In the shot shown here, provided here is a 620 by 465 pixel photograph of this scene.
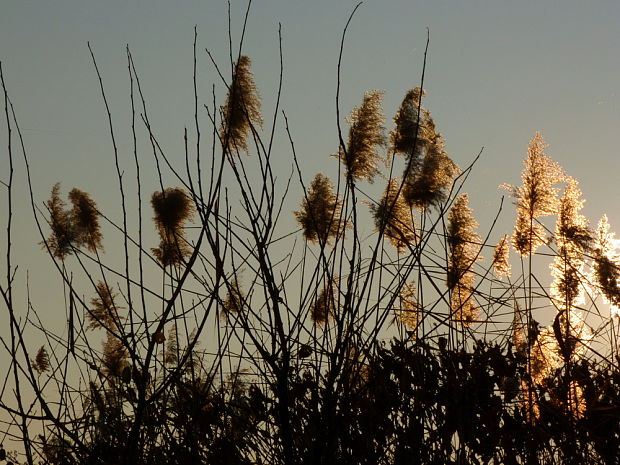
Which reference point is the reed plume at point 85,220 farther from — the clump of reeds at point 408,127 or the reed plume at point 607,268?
the reed plume at point 607,268

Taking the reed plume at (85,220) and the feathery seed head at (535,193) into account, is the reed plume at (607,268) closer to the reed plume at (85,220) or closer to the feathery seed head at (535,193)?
the feathery seed head at (535,193)

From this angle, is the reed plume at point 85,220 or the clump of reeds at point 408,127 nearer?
the clump of reeds at point 408,127

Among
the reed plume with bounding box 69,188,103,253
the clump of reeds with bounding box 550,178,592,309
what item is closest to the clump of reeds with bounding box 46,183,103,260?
the reed plume with bounding box 69,188,103,253

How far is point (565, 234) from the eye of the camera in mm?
4410

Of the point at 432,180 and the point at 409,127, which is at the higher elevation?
the point at 409,127

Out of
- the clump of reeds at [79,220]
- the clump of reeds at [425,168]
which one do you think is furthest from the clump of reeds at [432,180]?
the clump of reeds at [79,220]

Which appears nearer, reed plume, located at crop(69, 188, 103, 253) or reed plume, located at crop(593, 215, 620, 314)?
reed plume, located at crop(593, 215, 620, 314)

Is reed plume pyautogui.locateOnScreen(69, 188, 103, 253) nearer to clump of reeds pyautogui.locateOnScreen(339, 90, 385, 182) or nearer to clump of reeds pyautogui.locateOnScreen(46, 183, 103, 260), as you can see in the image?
clump of reeds pyautogui.locateOnScreen(46, 183, 103, 260)

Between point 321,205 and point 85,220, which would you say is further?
point 85,220

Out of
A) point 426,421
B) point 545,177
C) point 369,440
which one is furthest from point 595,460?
point 545,177

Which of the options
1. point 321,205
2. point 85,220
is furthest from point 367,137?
point 85,220

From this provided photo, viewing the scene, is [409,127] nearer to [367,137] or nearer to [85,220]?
[367,137]

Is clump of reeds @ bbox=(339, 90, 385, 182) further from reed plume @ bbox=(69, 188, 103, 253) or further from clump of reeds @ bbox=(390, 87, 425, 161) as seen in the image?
reed plume @ bbox=(69, 188, 103, 253)

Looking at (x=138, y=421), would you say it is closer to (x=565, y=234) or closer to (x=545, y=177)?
(x=565, y=234)
